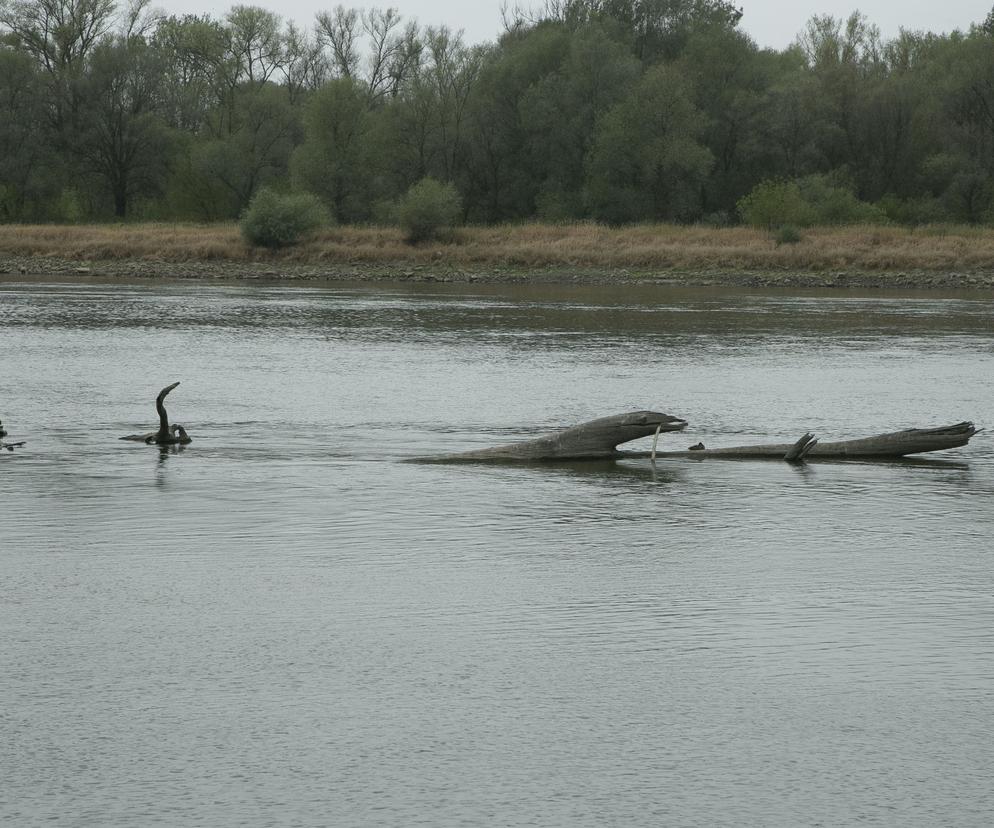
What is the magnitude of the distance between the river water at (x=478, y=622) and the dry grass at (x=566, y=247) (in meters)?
50.7

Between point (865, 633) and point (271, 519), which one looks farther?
point (271, 519)

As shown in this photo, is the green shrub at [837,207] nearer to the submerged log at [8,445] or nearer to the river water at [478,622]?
the river water at [478,622]

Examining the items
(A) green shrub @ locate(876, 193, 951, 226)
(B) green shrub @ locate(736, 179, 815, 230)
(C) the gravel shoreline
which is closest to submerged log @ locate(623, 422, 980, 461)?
(C) the gravel shoreline

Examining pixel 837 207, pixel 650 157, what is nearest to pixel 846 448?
pixel 837 207

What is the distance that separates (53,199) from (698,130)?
43.1 m

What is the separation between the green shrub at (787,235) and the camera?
77312mm

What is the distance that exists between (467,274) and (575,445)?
2301 inches

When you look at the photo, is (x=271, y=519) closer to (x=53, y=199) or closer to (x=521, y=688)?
(x=521, y=688)

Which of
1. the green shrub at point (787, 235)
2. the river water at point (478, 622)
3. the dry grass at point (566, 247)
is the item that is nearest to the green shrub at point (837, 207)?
the dry grass at point (566, 247)

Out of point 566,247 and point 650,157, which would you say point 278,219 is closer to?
point 566,247

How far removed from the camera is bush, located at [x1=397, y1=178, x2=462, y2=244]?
8206cm

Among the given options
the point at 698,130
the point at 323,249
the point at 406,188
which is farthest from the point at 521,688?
the point at 406,188

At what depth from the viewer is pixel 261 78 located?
10869cm

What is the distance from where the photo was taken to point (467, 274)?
76812 mm
